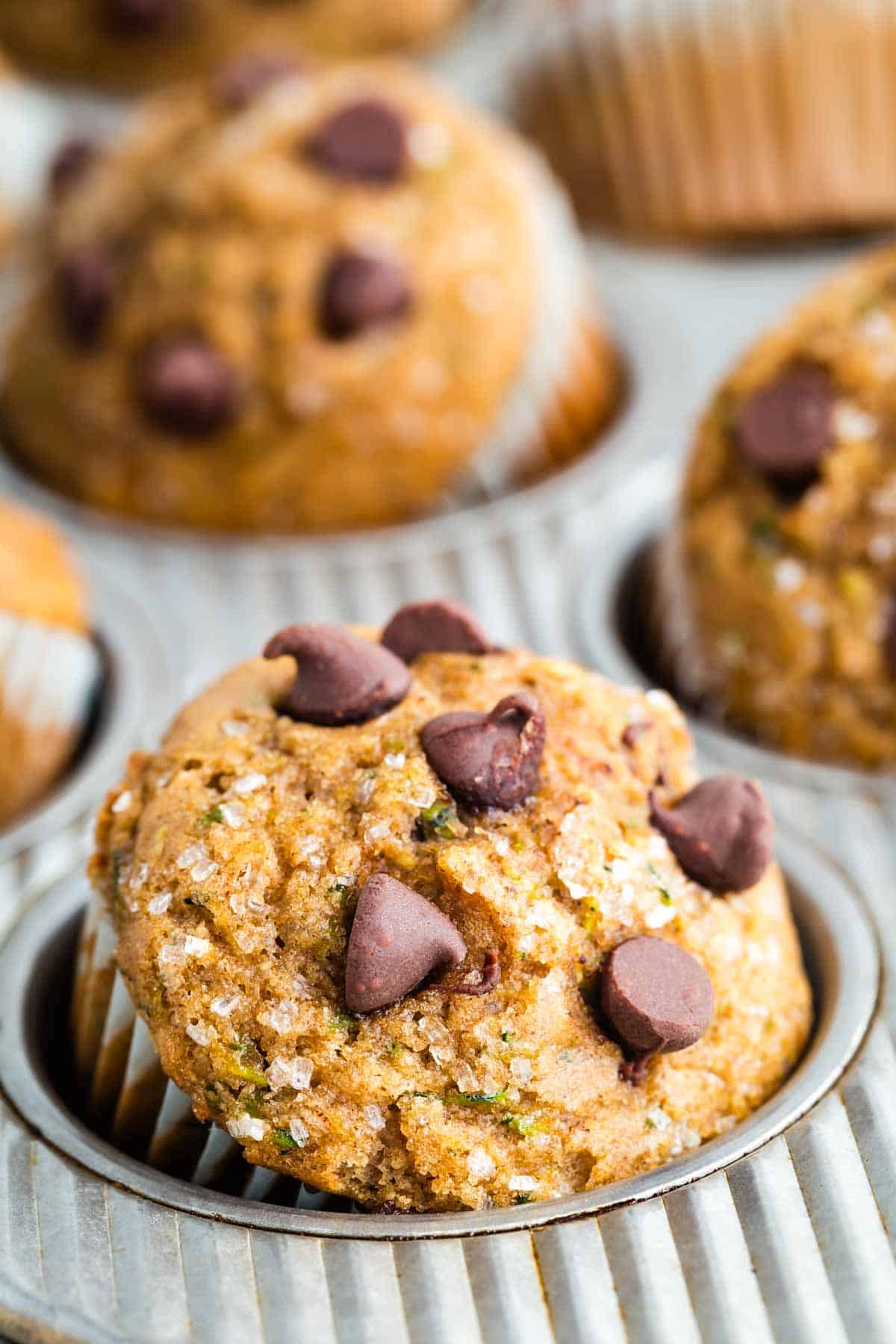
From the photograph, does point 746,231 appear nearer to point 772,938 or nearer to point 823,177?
point 823,177

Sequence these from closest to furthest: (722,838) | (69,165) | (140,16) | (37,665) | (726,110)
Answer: (722,838)
(37,665)
(69,165)
(726,110)
(140,16)

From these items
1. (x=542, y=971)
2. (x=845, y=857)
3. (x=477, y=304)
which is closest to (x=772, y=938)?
(x=542, y=971)

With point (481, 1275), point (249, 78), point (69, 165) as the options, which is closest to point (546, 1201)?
point (481, 1275)

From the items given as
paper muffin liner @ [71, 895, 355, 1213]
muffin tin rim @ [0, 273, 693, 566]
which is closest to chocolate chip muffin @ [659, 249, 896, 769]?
muffin tin rim @ [0, 273, 693, 566]

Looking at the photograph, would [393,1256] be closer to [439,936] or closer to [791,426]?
[439,936]

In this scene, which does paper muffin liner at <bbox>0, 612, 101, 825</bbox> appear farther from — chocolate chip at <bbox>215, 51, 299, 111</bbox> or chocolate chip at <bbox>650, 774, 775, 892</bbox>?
chocolate chip at <bbox>215, 51, 299, 111</bbox>

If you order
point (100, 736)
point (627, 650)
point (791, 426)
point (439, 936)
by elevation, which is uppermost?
point (439, 936)

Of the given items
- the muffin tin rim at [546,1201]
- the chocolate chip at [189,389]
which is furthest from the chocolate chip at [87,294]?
the muffin tin rim at [546,1201]
